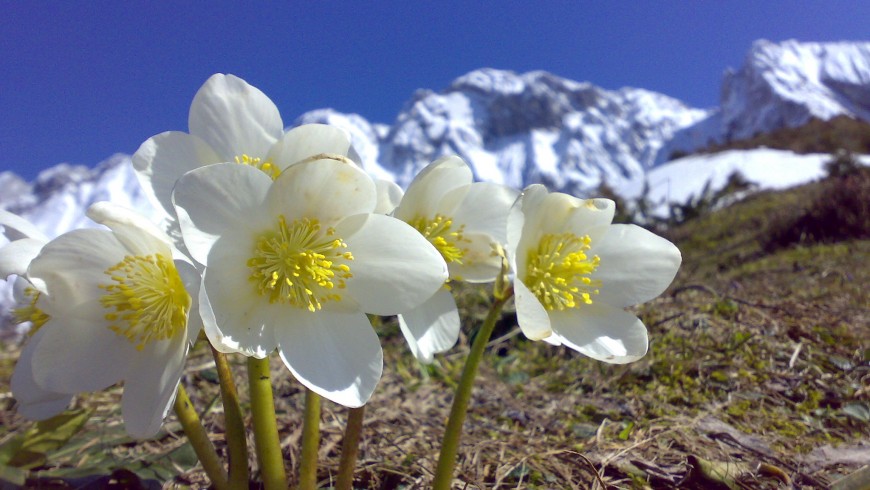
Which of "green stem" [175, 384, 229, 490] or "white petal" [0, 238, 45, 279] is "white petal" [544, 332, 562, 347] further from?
"white petal" [0, 238, 45, 279]

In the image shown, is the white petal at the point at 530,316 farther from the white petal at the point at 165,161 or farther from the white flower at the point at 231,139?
the white petal at the point at 165,161

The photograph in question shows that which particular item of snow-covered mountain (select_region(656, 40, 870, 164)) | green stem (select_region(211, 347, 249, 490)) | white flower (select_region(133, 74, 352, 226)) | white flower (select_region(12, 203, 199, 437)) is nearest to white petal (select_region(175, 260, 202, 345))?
white flower (select_region(12, 203, 199, 437))

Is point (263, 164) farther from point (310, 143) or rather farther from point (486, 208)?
point (486, 208)

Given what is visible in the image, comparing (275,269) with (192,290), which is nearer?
(192,290)

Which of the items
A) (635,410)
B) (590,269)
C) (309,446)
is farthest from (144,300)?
(635,410)

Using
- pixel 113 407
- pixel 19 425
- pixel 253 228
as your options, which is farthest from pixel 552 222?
pixel 19 425
